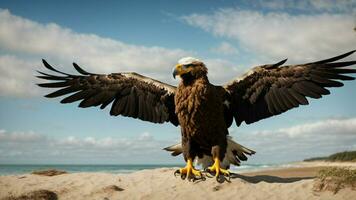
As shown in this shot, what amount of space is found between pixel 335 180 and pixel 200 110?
2.63m

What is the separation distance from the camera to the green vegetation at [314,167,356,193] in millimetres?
7082

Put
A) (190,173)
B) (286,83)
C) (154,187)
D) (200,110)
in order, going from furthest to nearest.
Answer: (286,83)
(154,187)
(190,173)
(200,110)

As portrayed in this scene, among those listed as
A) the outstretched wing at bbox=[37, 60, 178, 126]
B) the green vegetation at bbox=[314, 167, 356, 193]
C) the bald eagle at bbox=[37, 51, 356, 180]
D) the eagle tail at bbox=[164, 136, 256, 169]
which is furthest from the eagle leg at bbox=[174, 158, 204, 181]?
the green vegetation at bbox=[314, 167, 356, 193]

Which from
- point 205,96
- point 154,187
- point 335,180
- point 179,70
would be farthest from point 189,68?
point 335,180

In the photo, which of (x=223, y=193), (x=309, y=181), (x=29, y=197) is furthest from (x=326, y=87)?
(x=29, y=197)

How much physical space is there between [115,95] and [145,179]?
1929 mm

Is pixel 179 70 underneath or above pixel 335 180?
above

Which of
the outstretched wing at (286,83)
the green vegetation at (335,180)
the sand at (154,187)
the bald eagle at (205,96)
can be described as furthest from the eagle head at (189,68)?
the green vegetation at (335,180)

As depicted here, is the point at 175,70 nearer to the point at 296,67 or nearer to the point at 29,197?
the point at 296,67

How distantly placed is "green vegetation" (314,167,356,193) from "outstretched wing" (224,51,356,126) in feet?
5.15

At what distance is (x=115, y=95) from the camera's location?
903cm

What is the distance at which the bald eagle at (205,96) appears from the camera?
761cm

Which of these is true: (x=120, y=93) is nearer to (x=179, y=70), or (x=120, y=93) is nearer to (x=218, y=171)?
(x=179, y=70)

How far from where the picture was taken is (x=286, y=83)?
8.26 meters
